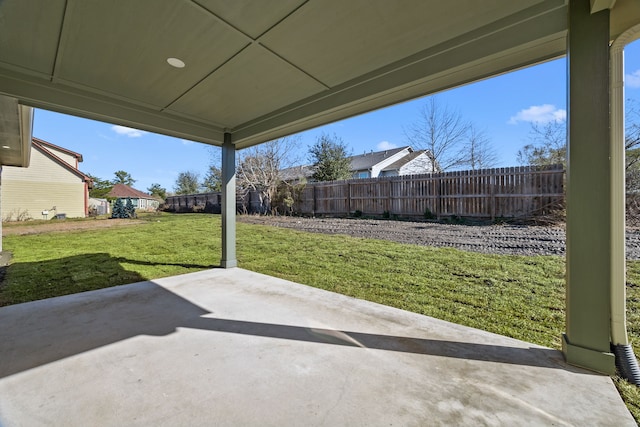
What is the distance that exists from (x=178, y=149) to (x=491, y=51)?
23388mm

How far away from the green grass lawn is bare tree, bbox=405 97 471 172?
7638 mm

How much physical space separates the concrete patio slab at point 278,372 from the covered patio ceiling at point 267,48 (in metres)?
2.19

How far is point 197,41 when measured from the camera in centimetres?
210

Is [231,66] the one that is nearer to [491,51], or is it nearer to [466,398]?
[491,51]

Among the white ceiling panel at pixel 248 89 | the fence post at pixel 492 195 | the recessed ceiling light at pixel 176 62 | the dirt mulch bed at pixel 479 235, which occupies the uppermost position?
the white ceiling panel at pixel 248 89

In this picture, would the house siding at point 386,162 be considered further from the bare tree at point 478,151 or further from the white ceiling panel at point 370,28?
the white ceiling panel at point 370,28

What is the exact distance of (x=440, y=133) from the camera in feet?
39.0

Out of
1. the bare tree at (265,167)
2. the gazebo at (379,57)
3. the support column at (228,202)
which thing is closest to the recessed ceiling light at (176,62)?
the gazebo at (379,57)

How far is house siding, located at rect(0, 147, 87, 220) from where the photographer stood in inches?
487

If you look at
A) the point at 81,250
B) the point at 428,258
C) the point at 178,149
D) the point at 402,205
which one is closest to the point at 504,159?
the point at 402,205

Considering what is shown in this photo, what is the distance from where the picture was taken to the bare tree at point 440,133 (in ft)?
38.3

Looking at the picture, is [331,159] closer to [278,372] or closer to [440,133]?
[440,133]

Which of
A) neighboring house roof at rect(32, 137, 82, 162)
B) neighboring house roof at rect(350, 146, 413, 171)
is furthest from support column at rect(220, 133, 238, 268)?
neighboring house roof at rect(32, 137, 82, 162)

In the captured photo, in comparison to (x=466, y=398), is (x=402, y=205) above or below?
above
